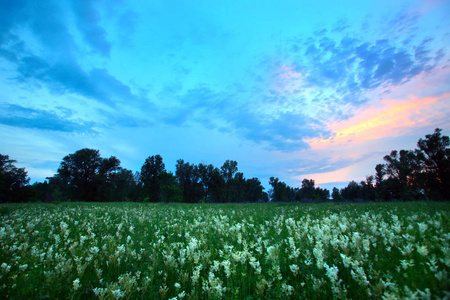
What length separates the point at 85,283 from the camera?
132 inches

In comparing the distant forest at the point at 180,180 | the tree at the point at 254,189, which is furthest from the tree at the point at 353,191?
the tree at the point at 254,189

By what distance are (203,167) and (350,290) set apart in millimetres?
93311

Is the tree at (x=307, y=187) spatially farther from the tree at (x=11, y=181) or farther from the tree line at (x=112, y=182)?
the tree at (x=11, y=181)

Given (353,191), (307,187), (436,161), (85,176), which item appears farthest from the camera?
(307,187)

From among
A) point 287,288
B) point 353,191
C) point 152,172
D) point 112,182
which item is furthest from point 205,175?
point 353,191

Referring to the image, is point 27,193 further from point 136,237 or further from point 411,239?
point 411,239

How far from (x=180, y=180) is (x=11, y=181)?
5570 cm

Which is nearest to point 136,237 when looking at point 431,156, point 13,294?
point 13,294

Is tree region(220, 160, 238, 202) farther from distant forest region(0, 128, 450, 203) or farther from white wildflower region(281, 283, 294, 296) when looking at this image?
white wildflower region(281, 283, 294, 296)

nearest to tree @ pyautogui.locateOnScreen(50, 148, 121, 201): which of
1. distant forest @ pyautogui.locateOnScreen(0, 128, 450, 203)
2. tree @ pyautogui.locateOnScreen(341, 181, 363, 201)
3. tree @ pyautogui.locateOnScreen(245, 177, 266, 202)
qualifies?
distant forest @ pyautogui.locateOnScreen(0, 128, 450, 203)

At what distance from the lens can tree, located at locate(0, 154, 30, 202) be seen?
4344 cm

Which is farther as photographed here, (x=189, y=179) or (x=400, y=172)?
(x=189, y=179)

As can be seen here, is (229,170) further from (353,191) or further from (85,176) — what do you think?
(353,191)

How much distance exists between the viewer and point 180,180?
94312 mm
